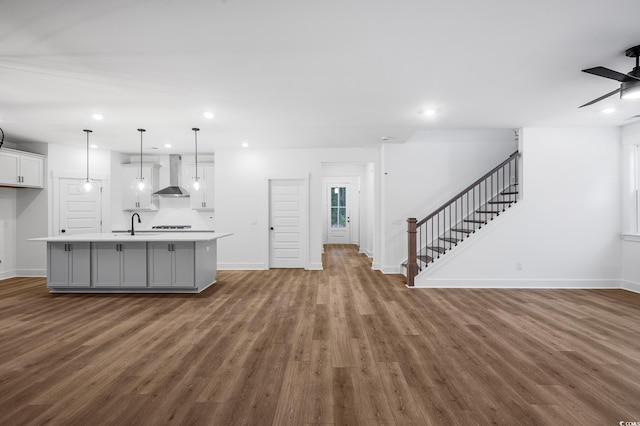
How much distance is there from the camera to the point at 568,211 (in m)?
5.46

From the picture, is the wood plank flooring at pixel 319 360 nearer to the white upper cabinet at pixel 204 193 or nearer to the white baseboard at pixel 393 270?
the white baseboard at pixel 393 270

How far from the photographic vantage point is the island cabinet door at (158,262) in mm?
5074

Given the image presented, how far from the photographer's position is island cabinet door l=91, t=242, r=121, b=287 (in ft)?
16.7

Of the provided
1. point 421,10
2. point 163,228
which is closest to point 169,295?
point 163,228

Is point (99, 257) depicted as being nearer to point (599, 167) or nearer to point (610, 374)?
point (610, 374)

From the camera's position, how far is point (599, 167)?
5.46m

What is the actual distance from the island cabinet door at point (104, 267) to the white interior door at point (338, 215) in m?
7.89

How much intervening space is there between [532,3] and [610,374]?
301cm

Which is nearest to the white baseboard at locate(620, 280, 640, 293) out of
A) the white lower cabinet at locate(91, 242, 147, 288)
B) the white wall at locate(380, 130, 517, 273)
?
the white wall at locate(380, 130, 517, 273)

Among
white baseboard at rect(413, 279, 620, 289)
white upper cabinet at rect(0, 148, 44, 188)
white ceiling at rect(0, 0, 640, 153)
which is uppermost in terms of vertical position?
white ceiling at rect(0, 0, 640, 153)

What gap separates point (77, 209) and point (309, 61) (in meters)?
6.68

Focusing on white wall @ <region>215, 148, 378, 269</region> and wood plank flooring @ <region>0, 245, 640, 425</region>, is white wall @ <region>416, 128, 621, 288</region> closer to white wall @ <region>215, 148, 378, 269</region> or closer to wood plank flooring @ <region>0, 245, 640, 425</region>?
wood plank flooring @ <region>0, 245, 640, 425</region>

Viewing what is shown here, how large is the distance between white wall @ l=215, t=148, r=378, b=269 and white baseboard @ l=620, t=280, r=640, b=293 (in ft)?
16.9

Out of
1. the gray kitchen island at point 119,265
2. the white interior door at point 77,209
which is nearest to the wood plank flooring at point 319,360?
the gray kitchen island at point 119,265
